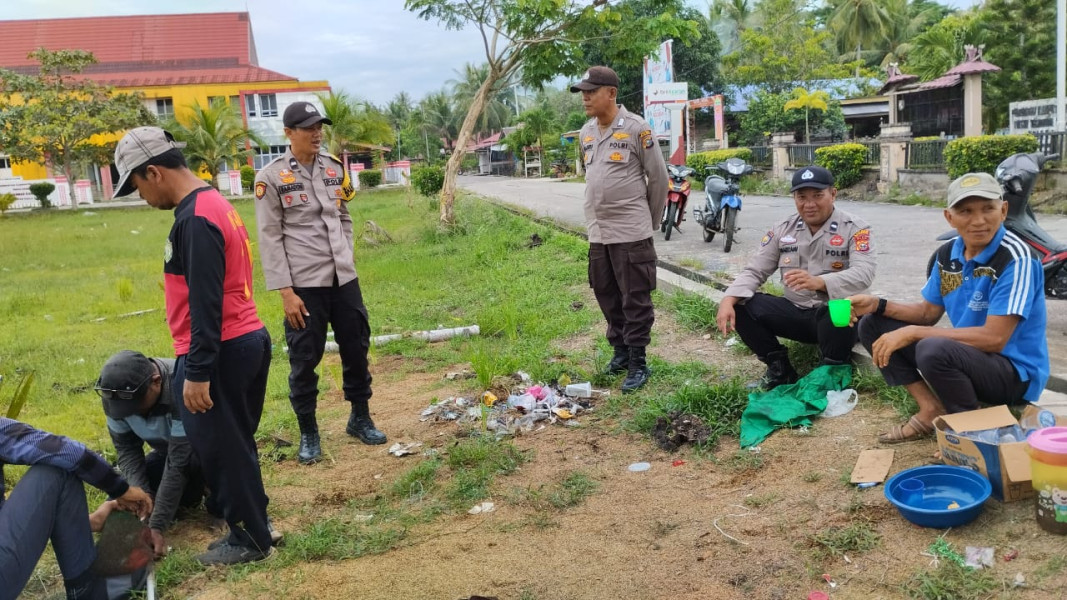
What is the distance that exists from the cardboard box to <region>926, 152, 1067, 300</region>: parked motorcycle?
165 centimetres

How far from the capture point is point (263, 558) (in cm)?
315

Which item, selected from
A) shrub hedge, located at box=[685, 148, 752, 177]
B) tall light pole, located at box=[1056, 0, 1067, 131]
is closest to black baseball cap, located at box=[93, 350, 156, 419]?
tall light pole, located at box=[1056, 0, 1067, 131]

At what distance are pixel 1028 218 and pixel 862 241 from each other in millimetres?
1404

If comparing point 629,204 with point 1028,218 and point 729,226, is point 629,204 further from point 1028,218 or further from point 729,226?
point 729,226

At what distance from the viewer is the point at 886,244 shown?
8.70 metres

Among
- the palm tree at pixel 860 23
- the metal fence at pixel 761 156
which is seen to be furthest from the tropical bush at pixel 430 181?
the palm tree at pixel 860 23

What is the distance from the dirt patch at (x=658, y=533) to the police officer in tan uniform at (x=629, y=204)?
0.82 metres

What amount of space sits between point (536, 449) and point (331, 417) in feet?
5.06

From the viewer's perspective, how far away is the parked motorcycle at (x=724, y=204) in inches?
361

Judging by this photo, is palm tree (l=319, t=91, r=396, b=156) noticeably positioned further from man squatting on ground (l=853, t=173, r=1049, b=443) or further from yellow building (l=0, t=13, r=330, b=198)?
man squatting on ground (l=853, t=173, r=1049, b=443)

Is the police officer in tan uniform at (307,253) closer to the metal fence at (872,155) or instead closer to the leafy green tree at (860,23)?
the metal fence at (872,155)

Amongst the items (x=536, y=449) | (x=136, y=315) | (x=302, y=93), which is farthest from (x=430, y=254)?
(x=302, y=93)

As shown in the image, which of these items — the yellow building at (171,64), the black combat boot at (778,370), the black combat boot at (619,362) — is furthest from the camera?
the yellow building at (171,64)

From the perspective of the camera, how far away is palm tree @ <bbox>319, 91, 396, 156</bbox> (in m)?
30.9
